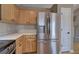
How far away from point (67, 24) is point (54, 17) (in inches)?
32.6

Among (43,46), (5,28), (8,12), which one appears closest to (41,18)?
(43,46)

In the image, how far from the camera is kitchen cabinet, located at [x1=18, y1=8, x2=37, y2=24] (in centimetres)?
579

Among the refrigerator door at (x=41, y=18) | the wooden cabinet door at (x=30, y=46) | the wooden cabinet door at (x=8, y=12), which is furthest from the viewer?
the wooden cabinet door at (x=30, y=46)

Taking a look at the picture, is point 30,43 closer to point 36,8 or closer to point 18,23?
point 18,23

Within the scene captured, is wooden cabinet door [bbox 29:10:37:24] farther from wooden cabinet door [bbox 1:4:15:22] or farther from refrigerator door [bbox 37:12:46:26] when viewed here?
wooden cabinet door [bbox 1:4:15:22]

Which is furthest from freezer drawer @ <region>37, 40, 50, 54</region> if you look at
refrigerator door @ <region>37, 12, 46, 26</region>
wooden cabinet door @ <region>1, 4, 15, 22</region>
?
wooden cabinet door @ <region>1, 4, 15, 22</region>

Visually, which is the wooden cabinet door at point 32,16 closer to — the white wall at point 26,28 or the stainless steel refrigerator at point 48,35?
the white wall at point 26,28

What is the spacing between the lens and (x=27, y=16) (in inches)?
229

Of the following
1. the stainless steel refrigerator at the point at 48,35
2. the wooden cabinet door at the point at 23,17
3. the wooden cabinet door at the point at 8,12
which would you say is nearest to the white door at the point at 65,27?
the stainless steel refrigerator at the point at 48,35

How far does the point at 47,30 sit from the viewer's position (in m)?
4.59

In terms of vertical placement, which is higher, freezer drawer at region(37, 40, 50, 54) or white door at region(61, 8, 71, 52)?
white door at region(61, 8, 71, 52)

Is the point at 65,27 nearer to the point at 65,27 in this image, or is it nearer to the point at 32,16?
the point at 65,27

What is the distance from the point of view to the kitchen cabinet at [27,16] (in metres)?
5.79
